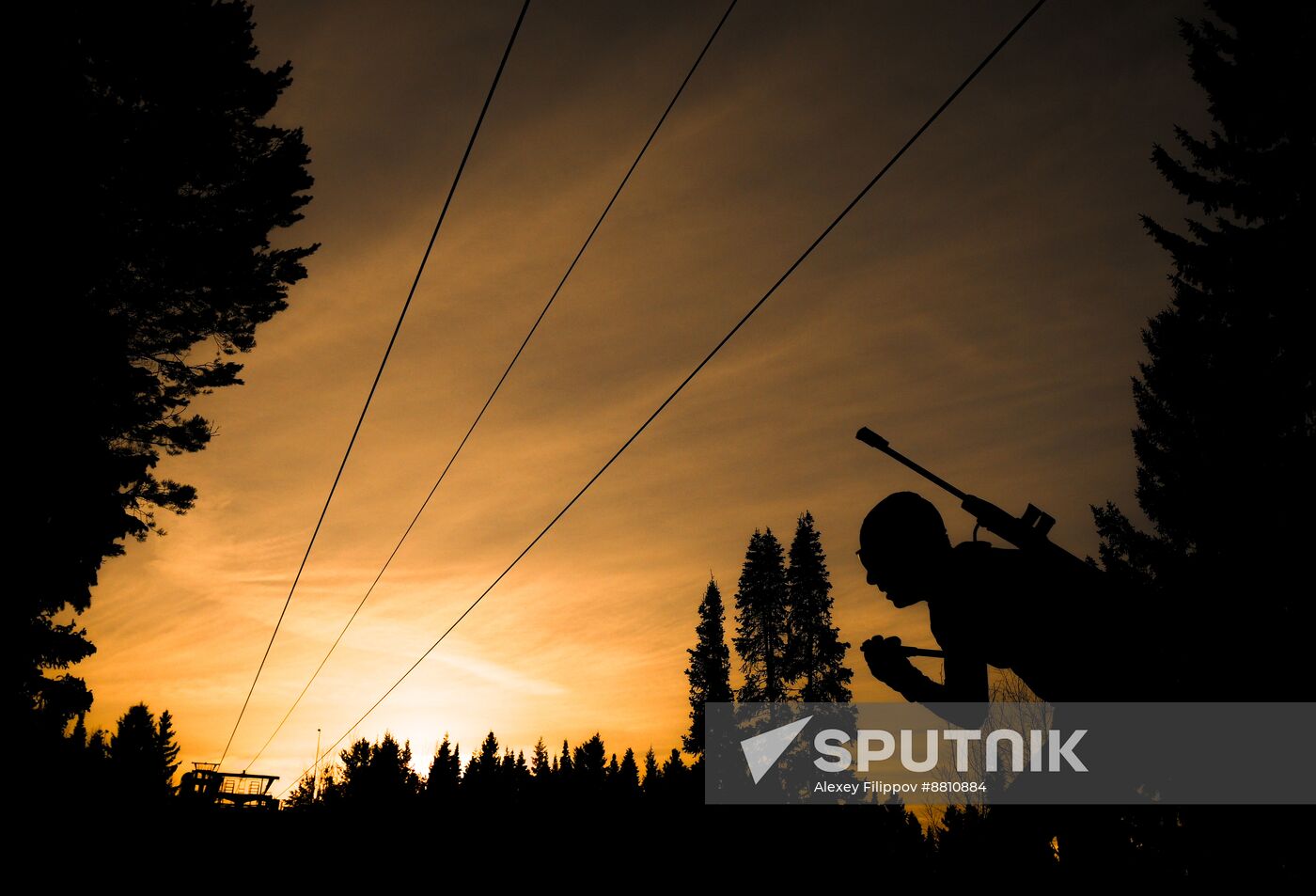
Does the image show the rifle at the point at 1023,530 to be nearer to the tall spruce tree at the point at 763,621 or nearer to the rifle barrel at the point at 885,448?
the rifle barrel at the point at 885,448

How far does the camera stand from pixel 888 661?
377 cm

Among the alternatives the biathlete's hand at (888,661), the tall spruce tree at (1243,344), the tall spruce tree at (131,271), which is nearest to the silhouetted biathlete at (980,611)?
the biathlete's hand at (888,661)

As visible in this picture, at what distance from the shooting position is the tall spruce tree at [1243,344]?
2052cm

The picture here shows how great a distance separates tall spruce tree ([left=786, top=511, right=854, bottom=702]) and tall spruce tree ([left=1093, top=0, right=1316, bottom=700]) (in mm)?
23557

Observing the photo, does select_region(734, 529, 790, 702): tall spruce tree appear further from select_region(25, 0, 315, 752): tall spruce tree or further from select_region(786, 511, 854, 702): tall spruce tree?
select_region(25, 0, 315, 752): tall spruce tree

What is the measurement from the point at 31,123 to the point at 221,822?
45.7ft

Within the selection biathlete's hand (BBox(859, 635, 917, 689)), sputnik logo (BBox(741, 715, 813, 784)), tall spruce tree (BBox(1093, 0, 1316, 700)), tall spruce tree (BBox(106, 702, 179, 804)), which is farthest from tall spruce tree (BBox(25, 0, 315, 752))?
sputnik logo (BBox(741, 715, 813, 784))

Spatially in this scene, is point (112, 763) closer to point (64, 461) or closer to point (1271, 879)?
point (64, 461)

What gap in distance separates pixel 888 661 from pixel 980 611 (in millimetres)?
536

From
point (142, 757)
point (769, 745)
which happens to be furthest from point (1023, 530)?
point (769, 745)

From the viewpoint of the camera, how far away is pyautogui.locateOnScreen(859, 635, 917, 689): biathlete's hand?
12.3ft

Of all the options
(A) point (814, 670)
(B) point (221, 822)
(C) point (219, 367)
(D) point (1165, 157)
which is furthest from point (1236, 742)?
(A) point (814, 670)

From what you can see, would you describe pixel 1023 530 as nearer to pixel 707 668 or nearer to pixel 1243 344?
pixel 1243 344

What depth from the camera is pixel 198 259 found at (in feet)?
62.1
